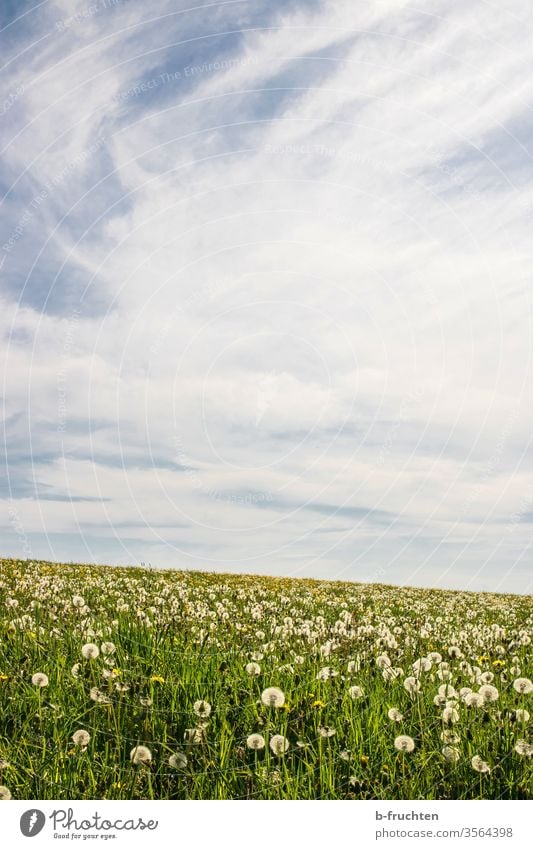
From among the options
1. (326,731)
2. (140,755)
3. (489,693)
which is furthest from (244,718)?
(489,693)

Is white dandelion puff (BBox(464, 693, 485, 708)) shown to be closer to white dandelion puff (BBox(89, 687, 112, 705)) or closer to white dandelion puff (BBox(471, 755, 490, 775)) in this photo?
white dandelion puff (BBox(471, 755, 490, 775))

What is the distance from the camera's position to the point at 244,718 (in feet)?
16.5

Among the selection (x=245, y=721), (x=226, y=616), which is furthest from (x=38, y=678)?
(x=226, y=616)

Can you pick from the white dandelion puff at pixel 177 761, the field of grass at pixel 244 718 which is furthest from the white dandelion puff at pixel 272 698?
the white dandelion puff at pixel 177 761

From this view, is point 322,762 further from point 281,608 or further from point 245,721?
point 281,608

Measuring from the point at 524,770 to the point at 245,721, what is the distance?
196 centimetres

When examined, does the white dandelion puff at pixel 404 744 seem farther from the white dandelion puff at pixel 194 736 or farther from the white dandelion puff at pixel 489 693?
the white dandelion puff at pixel 194 736

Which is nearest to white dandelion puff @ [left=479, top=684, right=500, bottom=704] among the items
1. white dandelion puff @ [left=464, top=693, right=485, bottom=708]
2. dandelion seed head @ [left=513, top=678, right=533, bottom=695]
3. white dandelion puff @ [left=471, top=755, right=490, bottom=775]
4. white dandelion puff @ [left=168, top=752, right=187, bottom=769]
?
white dandelion puff @ [left=464, top=693, right=485, bottom=708]

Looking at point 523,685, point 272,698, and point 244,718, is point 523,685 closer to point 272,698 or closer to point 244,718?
point 272,698

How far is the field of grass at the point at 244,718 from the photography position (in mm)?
4219
